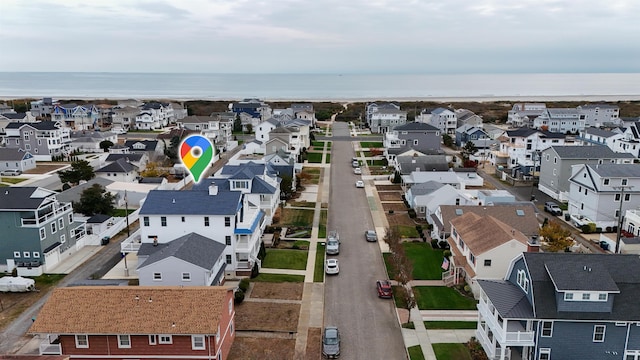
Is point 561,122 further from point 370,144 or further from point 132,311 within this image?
point 132,311

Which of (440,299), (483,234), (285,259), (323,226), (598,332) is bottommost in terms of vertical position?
(440,299)

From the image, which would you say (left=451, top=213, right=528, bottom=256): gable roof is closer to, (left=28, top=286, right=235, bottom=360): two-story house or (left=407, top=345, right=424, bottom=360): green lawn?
(left=407, top=345, right=424, bottom=360): green lawn

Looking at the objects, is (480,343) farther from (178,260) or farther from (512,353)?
(178,260)

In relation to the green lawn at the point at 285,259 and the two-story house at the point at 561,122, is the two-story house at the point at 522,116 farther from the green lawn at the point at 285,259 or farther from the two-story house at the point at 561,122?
the green lawn at the point at 285,259

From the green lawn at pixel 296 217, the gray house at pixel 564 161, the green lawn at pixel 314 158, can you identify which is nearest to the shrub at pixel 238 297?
the green lawn at pixel 296 217

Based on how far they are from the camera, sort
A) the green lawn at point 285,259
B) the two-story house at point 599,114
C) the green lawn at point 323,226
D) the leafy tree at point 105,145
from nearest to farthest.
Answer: the green lawn at point 285,259
the green lawn at point 323,226
the leafy tree at point 105,145
the two-story house at point 599,114

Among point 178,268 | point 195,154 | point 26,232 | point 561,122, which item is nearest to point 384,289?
point 178,268
